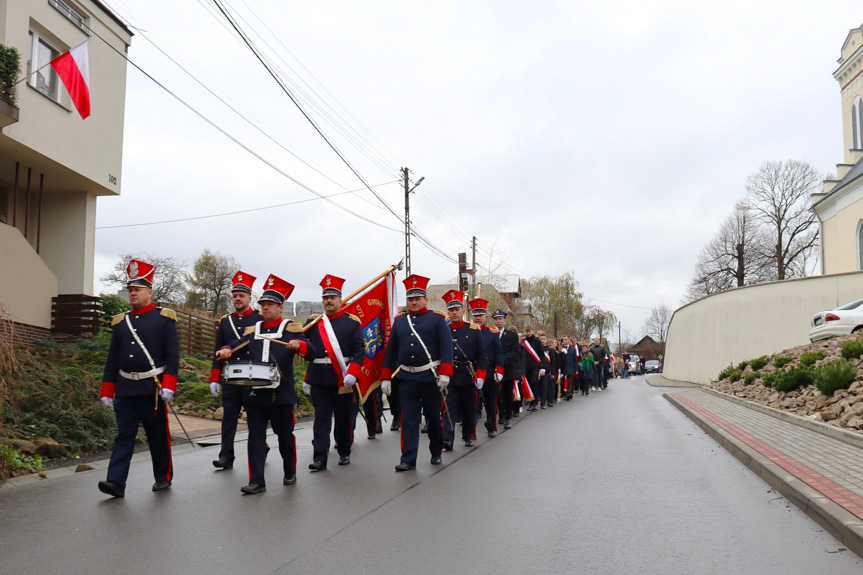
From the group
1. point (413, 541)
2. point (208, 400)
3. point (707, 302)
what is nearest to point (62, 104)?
point (208, 400)

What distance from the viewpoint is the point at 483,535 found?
18.7 feet

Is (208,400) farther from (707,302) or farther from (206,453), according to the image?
(707,302)

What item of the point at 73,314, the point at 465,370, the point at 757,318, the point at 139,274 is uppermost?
the point at 757,318

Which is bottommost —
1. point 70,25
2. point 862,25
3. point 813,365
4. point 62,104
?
point 813,365

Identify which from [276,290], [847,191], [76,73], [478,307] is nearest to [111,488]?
[276,290]

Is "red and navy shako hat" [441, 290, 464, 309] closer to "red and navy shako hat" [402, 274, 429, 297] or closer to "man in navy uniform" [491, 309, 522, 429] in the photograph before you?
"red and navy shako hat" [402, 274, 429, 297]

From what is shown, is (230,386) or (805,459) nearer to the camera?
(805,459)

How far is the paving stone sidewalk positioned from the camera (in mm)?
5930

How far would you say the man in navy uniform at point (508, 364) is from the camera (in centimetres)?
1409

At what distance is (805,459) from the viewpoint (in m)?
8.62

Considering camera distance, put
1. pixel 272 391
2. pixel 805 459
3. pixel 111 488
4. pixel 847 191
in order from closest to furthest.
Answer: pixel 111 488 → pixel 272 391 → pixel 805 459 → pixel 847 191

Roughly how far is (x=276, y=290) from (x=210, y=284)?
5645 centimetres

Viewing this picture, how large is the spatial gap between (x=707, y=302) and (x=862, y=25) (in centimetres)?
2286

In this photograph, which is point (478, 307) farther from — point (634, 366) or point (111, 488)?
point (634, 366)
